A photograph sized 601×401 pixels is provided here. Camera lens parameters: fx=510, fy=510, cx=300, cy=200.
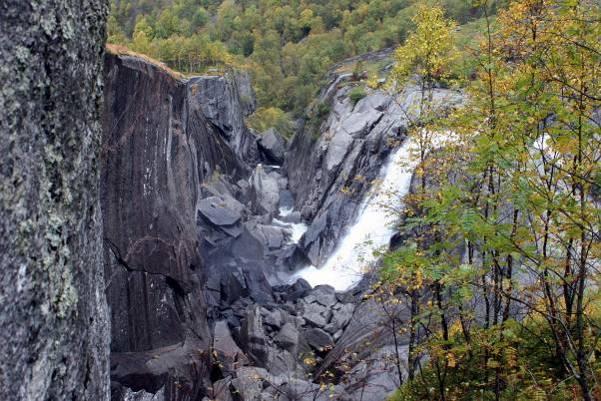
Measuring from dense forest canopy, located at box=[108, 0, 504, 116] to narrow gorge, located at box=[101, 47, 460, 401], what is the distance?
1649 cm

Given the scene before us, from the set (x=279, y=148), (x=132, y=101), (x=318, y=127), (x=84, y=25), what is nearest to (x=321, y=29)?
(x=279, y=148)

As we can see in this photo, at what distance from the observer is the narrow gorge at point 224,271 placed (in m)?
13.1

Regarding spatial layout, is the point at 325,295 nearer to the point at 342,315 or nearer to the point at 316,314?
the point at 316,314

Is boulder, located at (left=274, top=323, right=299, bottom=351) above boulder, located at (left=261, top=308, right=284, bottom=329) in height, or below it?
below

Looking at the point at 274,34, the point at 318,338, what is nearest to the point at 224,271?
the point at 318,338

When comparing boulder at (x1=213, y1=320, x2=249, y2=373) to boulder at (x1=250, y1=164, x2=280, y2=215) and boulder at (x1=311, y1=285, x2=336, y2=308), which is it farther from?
boulder at (x1=250, y1=164, x2=280, y2=215)

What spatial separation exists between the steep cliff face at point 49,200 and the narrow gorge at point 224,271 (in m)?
5.78

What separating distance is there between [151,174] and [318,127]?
22881 millimetres

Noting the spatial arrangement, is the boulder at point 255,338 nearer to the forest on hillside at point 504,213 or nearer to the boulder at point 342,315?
the boulder at point 342,315

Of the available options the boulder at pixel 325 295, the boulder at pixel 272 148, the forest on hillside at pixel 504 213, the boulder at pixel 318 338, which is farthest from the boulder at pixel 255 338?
the boulder at pixel 272 148

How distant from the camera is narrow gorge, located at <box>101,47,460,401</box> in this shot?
13141 mm

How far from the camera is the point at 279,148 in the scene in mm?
46344

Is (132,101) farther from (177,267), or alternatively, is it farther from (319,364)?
(319,364)

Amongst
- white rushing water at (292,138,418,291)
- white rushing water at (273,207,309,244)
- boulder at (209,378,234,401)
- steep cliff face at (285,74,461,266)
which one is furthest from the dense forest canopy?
boulder at (209,378,234,401)
